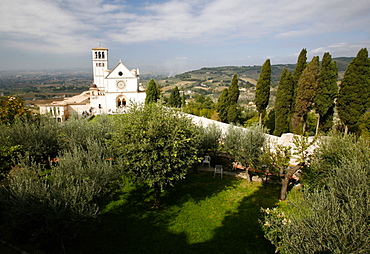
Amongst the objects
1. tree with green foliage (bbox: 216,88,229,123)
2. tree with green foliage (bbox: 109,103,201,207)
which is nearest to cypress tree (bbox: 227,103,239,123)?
tree with green foliage (bbox: 216,88,229,123)

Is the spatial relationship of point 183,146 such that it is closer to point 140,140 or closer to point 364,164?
point 140,140

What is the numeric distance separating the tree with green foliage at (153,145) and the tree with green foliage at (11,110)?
9.43 m

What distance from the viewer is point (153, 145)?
8.26 meters

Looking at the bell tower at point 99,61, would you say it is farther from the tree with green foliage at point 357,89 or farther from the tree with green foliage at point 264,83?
the tree with green foliage at point 357,89

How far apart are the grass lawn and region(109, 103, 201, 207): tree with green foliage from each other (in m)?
1.55

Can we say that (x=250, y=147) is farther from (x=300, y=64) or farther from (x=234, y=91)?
(x=300, y=64)

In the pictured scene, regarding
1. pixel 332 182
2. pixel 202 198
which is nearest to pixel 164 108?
pixel 202 198

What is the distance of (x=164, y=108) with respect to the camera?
9242 mm

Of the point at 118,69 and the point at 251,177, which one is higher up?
the point at 118,69

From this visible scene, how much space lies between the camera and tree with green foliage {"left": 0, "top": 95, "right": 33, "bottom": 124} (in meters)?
13.7

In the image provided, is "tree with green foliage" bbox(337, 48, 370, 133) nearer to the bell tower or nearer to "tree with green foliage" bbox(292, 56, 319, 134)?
"tree with green foliage" bbox(292, 56, 319, 134)

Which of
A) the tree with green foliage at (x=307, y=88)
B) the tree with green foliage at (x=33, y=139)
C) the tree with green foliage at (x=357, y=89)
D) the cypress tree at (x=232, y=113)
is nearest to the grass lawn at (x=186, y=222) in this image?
the tree with green foliage at (x=33, y=139)

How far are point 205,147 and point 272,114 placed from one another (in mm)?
15623

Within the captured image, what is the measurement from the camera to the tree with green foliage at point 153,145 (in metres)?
8.15
